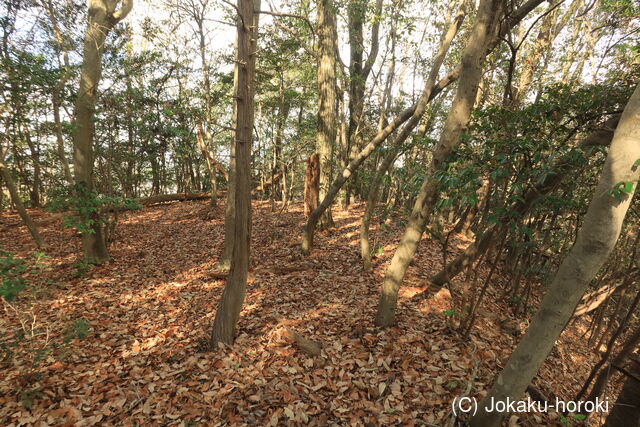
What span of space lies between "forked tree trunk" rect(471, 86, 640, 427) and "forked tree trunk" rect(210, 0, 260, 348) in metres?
3.68

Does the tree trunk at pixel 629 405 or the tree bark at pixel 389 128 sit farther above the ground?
the tree bark at pixel 389 128

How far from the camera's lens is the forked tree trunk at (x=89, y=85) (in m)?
7.48

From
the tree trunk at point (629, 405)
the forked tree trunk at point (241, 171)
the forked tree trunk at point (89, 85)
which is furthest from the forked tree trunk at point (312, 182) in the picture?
the tree trunk at point (629, 405)

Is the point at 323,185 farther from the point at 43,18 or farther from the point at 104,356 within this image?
the point at 43,18

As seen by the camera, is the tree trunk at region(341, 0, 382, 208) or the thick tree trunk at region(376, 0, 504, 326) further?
the tree trunk at region(341, 0, 382, 208)

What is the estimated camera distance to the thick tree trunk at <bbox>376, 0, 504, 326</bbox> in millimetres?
3602

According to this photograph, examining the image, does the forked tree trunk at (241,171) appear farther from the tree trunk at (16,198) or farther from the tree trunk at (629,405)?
the tree trunk at (16,198)

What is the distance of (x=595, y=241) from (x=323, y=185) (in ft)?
27.2

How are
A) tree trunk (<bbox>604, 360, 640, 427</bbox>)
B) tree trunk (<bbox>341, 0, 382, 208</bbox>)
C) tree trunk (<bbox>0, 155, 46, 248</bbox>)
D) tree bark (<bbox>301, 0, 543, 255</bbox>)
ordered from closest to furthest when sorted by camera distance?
tree trunk (<bbox>604, 360, 640, 427</bbox>) → tree bark (<bbox>301, 0, 543, 255</bbox>) → tree trunk (<bbox>0, 155, 46, 248</bbox>) → tree trunk (<bbox>341, 0, 382, 208</bbox>)

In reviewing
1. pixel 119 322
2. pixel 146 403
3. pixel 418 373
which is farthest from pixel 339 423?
pixel 119 322

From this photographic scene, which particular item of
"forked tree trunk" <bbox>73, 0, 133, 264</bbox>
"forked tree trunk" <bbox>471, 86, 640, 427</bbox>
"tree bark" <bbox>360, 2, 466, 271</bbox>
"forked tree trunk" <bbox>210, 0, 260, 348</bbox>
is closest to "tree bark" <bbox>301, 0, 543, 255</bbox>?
"tree bark" <bbox>360, 2, 466, 271</bbox>

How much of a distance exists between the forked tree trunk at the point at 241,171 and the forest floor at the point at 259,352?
0.53 m

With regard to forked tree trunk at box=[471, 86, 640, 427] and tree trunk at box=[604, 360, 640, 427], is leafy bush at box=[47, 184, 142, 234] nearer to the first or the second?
forked tree trunk at box=[471, 86, 640, 427]

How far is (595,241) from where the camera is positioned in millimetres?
2084
